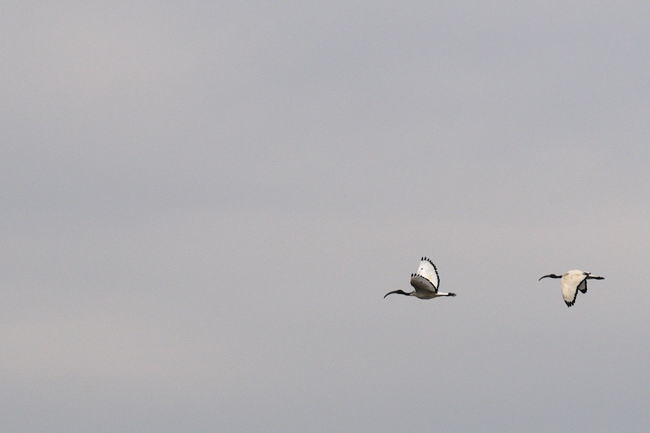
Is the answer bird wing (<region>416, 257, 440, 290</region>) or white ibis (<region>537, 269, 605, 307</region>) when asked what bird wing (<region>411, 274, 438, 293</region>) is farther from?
white ibis (<region>537, 269, 605, 307</region>)

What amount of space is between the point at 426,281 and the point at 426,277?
571 millimetres

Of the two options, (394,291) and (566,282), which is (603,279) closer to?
(566,282)

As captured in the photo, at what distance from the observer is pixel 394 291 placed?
6880 inches

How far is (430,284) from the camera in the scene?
169 meters

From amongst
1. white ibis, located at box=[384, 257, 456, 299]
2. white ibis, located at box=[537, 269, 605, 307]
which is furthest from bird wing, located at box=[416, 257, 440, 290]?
white ibis, located at box=[537, 269, 605, 307]

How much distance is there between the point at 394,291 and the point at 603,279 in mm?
15546

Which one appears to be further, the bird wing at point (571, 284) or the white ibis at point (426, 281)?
the bird wing at point (571, 284)

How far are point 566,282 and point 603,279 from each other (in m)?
2.79

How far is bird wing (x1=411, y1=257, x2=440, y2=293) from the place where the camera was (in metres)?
168

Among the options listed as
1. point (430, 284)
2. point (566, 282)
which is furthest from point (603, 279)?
point (430, 284)

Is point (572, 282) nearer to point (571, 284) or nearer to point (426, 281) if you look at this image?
point (571, 284)

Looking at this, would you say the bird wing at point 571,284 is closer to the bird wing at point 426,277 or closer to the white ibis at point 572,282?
the white ibis at point 572,282

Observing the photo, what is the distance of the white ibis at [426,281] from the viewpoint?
168 meters

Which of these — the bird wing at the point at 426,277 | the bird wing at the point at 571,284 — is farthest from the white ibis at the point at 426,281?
the bird wing at the point at 571,284
